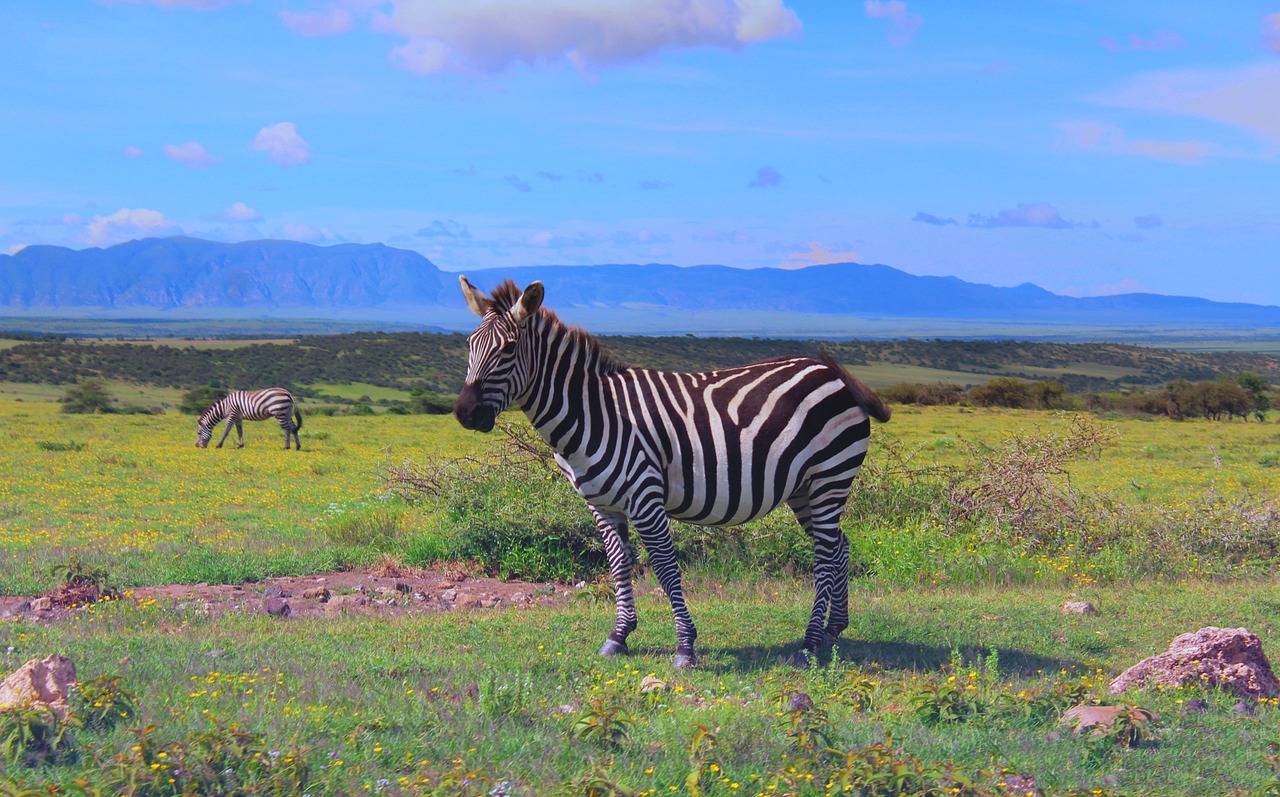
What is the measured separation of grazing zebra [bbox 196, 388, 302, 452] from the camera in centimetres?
2988

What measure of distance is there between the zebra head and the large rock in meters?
4.32

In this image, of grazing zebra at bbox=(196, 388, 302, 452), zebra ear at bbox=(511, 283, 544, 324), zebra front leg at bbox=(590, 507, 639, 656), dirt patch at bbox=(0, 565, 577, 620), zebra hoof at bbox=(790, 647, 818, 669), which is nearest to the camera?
zebra ear at bbox=(511, 283, 544, 324)

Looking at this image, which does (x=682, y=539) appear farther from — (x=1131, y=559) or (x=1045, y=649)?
(x=1131, y=559)

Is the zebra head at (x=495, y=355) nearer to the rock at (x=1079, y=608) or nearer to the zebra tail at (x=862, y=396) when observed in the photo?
the zebra tail at (x=862, y=396)

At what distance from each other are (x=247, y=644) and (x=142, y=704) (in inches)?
74.7

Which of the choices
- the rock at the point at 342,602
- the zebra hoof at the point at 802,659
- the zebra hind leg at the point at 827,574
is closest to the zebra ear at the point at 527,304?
the zebra hind leg at the point at 827,574

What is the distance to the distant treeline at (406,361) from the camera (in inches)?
2852

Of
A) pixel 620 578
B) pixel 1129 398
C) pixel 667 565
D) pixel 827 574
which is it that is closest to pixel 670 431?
pixel 667 565

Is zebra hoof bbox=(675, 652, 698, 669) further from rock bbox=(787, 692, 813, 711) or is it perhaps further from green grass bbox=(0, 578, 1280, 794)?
rock bbox=(787, 692, 813, 711)

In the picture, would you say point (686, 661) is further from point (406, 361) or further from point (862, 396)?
point (406, 361)

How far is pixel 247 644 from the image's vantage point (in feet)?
24.0

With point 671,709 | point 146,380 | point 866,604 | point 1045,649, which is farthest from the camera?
point 146,380

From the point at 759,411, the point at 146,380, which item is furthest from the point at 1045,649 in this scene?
the point at 146,380

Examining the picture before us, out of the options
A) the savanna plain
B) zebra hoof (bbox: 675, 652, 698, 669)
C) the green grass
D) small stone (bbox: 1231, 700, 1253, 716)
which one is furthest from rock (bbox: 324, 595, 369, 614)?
small stone (bbox: 1231, 700, 1253, 716)
